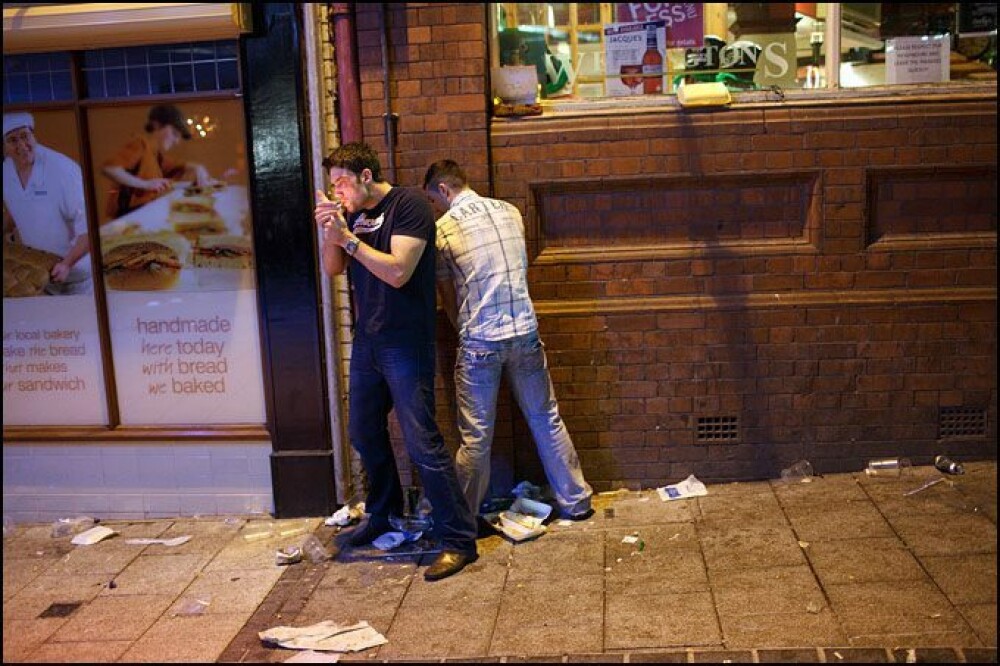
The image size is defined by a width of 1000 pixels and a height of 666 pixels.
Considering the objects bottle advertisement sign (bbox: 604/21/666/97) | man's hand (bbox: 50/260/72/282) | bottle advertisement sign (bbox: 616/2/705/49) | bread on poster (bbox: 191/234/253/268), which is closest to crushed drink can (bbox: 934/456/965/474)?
bottle advertisement sign (bbox: 604/21/666/97)

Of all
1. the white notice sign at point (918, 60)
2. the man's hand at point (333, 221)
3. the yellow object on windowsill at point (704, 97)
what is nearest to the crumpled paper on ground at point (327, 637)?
the man's hand at point (333, 221)

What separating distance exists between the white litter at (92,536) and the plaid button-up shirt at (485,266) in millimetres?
2632

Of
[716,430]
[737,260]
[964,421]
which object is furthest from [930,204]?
[716,430]

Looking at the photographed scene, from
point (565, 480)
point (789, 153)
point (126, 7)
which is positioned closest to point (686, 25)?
point (789, 153)

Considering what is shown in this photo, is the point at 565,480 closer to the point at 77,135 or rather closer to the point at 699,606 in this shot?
the point at 699,606

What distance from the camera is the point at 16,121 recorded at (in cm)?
634

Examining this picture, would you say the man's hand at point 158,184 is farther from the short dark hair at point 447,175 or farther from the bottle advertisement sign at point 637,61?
the bottle advertisement sign at point 637,61

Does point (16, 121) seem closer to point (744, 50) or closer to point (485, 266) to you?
point (485, 266)

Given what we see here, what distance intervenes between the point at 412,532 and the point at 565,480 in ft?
3.05

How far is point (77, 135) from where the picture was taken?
6.23m

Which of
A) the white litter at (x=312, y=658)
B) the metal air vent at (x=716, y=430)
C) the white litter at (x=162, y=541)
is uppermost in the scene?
the metal air vent at (x=716, y=430)

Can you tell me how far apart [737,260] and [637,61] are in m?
1.40

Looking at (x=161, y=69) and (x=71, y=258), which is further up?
(x=161, y=69)

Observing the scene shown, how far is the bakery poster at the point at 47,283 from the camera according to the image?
6332 mm
